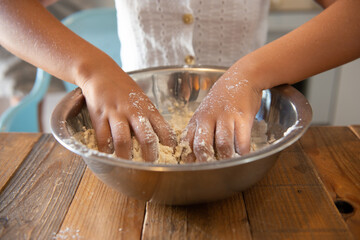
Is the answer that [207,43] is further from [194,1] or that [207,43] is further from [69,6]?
[69,6]

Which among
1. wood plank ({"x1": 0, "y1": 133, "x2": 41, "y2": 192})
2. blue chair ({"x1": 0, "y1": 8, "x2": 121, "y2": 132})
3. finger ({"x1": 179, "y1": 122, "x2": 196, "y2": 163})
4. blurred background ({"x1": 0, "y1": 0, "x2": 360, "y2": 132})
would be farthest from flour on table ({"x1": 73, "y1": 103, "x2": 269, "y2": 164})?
blurred background ({"x1": 0, "y1": 0, "x2": 360, "y2": 132})

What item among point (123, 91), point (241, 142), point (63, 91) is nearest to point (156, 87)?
point (123, 91)

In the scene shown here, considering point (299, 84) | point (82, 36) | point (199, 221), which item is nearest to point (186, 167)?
point (199, 221)

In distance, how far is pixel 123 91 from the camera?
568 millimetres

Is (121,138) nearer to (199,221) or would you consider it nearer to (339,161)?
(199,221)

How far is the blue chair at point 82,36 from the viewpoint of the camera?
117 cm

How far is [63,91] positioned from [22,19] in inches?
41.6

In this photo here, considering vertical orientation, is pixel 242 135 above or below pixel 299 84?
above

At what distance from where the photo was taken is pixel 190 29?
0.83 m

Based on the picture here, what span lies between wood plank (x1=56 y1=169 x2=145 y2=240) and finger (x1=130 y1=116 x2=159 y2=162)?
0.07m

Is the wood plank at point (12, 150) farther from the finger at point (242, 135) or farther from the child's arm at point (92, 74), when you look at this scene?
the finger at point (242, 135)

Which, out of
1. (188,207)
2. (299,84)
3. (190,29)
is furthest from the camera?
(299,84)

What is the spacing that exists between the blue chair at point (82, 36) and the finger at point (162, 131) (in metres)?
0.73

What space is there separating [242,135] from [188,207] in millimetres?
135
